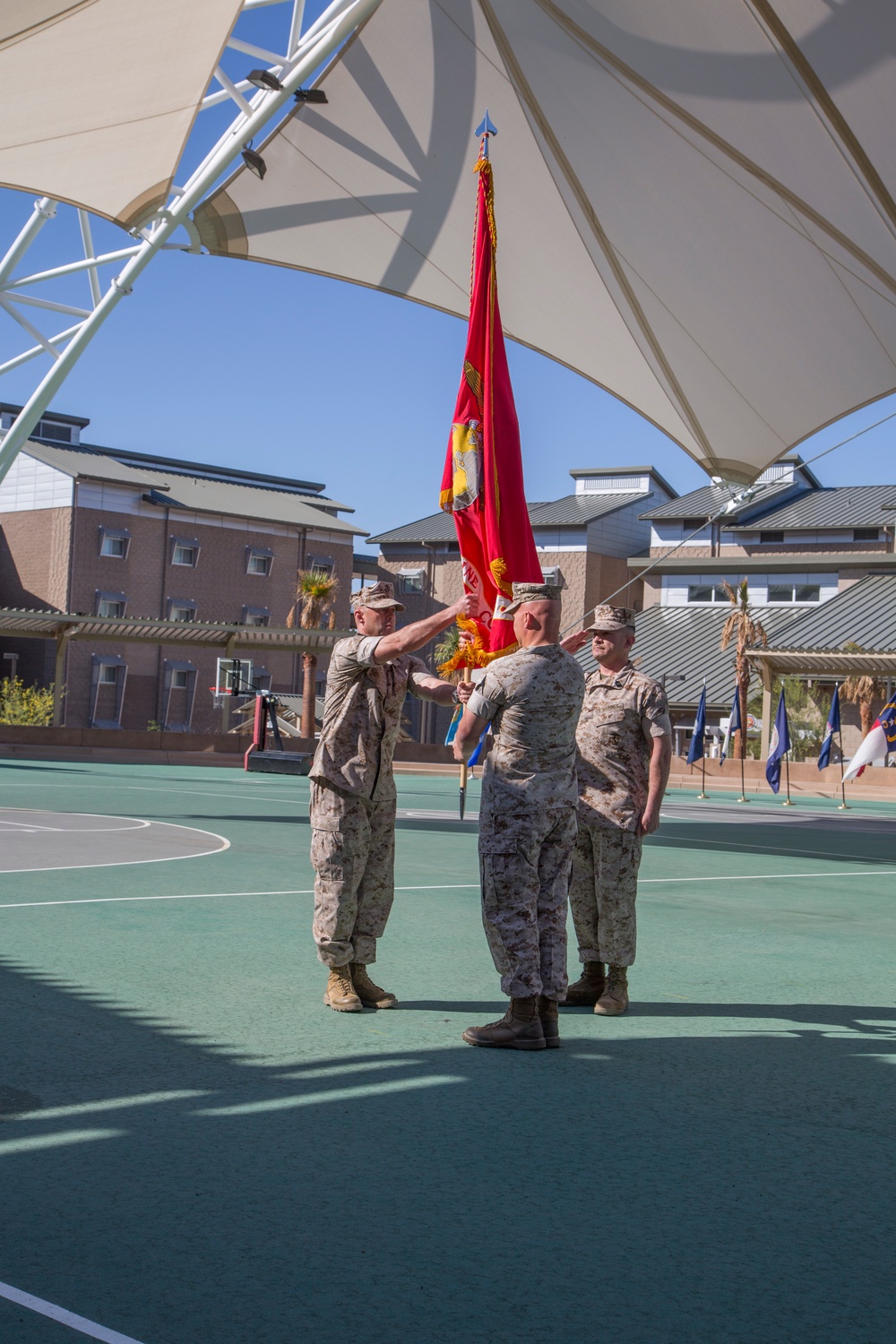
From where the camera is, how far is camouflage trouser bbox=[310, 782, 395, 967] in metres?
6.75

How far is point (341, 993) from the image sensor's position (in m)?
6.80

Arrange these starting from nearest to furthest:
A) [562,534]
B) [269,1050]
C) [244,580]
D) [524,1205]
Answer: [524,1205] < [269,1050] < [244,580] < [562,534]

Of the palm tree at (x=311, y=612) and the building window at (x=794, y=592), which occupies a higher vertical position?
the building window at (x=794, y=592)

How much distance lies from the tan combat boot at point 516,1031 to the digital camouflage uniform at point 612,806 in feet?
3.21

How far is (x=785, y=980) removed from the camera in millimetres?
8383

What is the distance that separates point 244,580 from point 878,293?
173ft

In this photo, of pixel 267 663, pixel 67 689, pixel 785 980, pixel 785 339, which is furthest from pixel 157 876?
pixel 267 663

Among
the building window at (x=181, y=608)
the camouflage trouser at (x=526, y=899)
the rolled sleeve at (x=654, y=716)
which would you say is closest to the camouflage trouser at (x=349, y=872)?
the camouflage trouser at (x=526, y=899)

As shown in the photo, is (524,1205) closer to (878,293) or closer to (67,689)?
(878,293)

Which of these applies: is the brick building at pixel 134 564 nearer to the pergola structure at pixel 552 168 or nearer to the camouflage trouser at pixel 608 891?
the pergola structure at pixel 552 168

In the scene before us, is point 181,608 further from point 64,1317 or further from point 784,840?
point 64,1317

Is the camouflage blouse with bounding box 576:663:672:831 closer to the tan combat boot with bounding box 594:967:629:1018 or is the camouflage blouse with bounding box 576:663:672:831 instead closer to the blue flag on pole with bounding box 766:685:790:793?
the tan combat boot with bounding box 594:967:629:1018

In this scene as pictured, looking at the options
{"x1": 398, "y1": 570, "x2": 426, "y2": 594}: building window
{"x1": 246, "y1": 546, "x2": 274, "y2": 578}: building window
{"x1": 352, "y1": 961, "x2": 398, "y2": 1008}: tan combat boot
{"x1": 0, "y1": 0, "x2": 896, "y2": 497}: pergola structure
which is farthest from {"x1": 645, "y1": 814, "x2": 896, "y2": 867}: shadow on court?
{"x1": 398, "y1": 570, "x2": 426, "y2": 594}: building window

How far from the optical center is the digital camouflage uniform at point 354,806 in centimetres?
675
